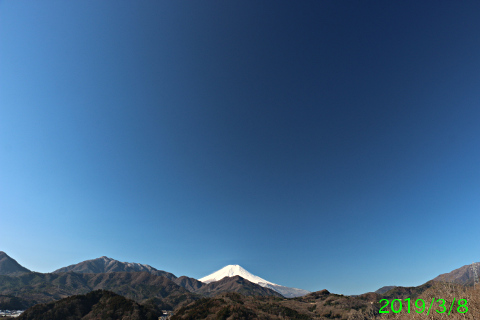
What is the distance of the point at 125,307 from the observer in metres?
126

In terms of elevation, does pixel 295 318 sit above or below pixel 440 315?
below

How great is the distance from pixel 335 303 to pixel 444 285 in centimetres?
15935

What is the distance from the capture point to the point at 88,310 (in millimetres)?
126625

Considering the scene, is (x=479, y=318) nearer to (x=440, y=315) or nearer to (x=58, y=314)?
(x=440, y=315)

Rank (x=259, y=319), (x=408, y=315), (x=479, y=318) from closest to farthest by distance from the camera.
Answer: (x=479, y=318) → (x=408, y=315) → (x=259, y=319)

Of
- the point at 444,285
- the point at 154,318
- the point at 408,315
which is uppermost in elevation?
the point at 444,285

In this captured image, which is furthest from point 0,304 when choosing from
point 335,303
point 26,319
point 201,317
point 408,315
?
point 408,315

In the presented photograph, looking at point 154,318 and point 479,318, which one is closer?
point 479,318

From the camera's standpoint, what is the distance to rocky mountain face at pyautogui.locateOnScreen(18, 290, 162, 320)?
11531cm

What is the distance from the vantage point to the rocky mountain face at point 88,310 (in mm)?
115312

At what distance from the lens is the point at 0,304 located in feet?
650

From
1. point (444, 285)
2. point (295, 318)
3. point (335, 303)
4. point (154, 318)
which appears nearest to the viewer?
point (444, 285)

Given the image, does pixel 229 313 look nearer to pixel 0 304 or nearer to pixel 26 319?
pixel 26 319

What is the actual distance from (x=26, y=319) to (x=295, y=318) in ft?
448
